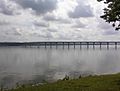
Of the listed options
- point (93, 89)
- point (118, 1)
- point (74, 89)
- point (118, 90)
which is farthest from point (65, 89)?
point (118, 1)

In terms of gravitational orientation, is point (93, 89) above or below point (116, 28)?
below

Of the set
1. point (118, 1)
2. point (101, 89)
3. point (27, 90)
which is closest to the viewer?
point (118, 1)

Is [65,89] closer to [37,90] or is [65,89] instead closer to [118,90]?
[37,90]

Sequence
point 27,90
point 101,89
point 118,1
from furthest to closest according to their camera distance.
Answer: point 27,90, point 101,89, point 118,1

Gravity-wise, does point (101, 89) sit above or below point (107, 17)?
below

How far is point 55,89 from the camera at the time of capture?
23.5m

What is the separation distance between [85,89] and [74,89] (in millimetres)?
923

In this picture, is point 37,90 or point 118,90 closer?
point 118,90

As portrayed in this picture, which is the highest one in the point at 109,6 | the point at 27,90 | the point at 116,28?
the point at 109,6

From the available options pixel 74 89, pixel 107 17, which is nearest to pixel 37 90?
pixel 74 89

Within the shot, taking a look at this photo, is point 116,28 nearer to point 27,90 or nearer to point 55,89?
point 55,89

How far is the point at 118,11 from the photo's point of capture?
71.2 feet

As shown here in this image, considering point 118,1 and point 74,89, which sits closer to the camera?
point 118,1

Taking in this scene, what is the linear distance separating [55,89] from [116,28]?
659 cm
